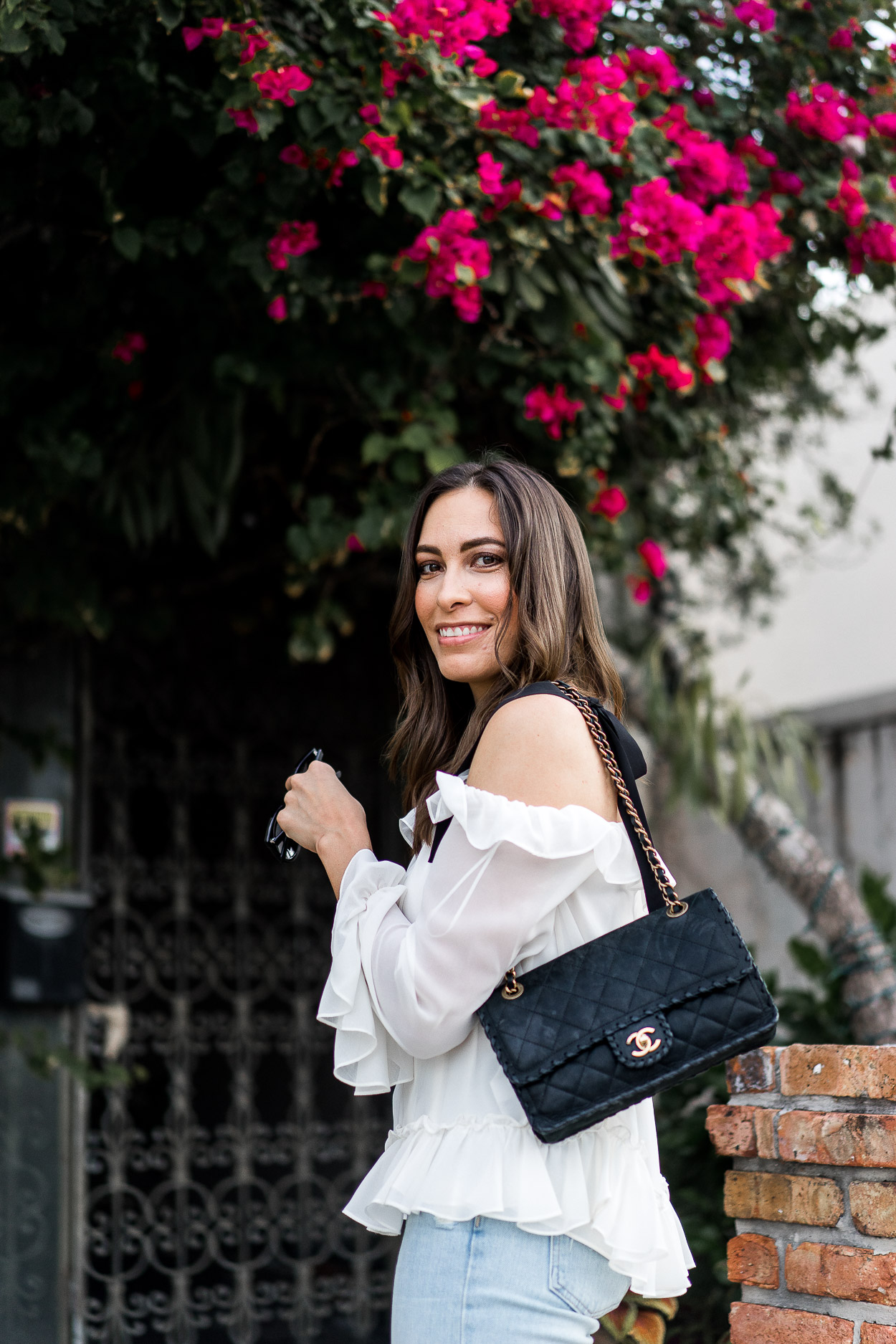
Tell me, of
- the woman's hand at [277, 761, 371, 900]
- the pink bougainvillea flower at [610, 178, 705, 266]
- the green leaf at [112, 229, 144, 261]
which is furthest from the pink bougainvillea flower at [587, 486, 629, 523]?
the woman's hand at [277, 761, 371, 900]

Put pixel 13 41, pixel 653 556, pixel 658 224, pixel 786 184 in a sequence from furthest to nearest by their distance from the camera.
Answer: pixel 653 556 → pixel 786 184 → pixel 658 224 → pixel 13 41

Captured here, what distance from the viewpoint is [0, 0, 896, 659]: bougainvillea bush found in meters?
2.37

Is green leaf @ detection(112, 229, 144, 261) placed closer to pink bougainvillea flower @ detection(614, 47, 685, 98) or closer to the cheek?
pink bougainvillea flower @ detection(614, 47, 685, 98)

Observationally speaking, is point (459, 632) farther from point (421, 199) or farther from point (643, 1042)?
point (421, 199)

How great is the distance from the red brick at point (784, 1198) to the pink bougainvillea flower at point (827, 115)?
2.28 metres

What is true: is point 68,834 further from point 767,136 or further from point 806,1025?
point 767,136

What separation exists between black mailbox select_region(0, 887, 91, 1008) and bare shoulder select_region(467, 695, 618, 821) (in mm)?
2646

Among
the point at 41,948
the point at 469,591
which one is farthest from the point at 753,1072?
the point at 41,948

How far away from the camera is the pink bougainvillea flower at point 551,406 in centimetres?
292

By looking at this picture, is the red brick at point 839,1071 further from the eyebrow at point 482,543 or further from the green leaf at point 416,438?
the green leaf at point 416,438

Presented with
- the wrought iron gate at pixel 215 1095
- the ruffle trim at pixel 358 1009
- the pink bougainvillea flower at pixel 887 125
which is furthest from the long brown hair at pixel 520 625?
the wrought iron gate at pixel 215 1095

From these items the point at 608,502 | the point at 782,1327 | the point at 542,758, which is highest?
the point at 608,502

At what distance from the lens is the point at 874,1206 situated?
1.61 metres

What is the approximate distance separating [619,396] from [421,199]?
71cm
